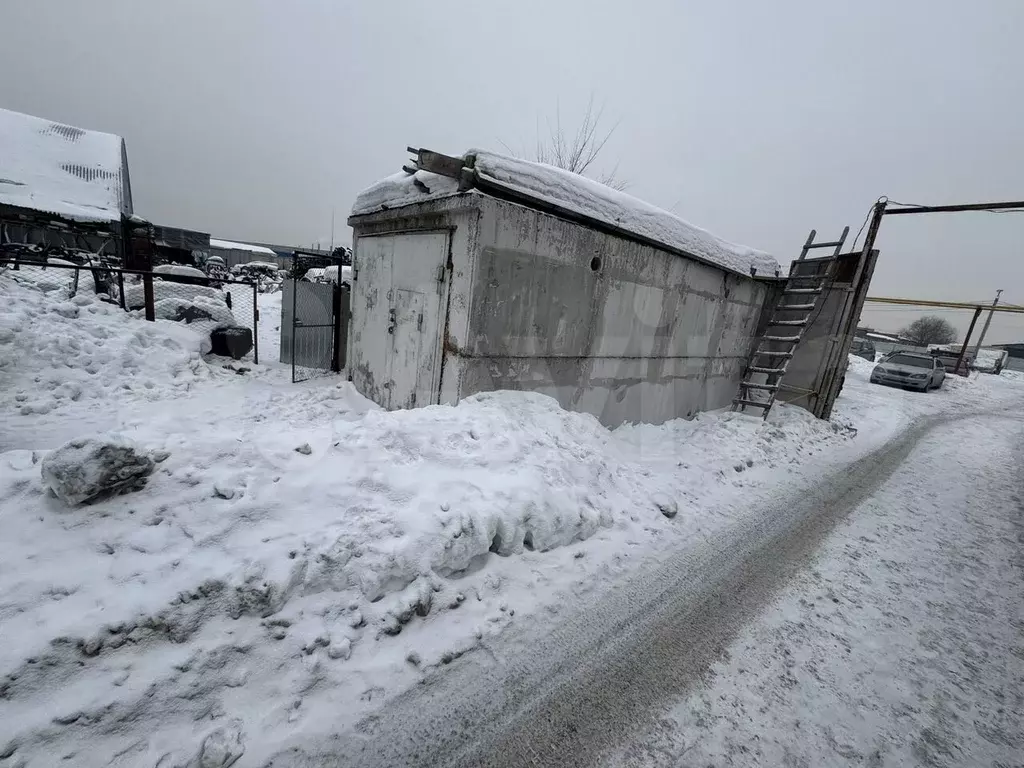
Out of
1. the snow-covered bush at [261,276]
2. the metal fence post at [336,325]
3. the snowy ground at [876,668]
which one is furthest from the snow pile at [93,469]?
the snow-covered bush at [261,276]

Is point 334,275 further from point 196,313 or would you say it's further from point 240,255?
point 240,255

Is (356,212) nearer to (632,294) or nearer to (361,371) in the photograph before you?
(361,371)

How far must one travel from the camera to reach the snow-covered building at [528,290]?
14.3ft

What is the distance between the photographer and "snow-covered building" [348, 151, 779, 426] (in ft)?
14.3

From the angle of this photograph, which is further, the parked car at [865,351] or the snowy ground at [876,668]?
the parked car at [865,351]

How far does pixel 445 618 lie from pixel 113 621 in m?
1.69

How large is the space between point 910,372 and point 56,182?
33.9m

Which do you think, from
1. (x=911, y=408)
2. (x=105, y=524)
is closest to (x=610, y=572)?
(x=105, y=524)

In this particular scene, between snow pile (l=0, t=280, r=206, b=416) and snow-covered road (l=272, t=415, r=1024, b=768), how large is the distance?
664 cm

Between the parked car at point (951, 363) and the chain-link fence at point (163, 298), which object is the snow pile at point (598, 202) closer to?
the chain-link fence at point (163, 298)

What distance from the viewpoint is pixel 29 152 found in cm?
1633

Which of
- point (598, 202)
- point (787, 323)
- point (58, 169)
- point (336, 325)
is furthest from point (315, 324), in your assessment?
point (58, 169)

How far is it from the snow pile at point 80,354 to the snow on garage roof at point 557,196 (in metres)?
4.29

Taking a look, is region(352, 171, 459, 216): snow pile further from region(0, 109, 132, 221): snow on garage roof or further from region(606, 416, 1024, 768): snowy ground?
region(0, 109, 132, 221): snow on garage roof
